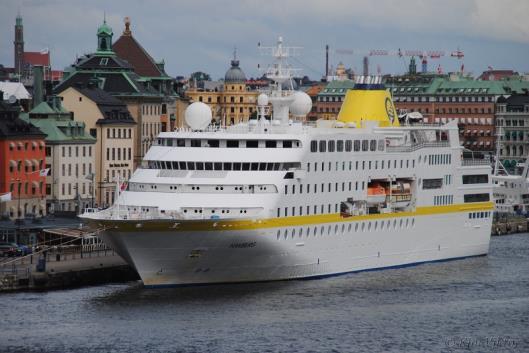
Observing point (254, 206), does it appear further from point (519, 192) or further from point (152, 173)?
point (519, 192)

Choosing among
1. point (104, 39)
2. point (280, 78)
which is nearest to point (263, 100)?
point (280, 78)

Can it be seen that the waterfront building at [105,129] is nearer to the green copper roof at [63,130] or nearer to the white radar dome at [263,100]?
the green copper roof at [63,130]

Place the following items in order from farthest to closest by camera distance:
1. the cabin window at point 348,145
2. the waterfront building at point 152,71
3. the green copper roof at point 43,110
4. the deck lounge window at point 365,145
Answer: the waterfront building at point 152,71
the green copper roof at point 43,110
the deck lounge window at point 365,145
the cabin window at point 348,145

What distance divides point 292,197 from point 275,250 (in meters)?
2.91

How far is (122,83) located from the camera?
475 ft

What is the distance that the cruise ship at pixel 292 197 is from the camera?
294 feet

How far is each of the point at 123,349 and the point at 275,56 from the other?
28218 mm

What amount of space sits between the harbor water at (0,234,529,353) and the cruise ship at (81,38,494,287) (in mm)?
1539

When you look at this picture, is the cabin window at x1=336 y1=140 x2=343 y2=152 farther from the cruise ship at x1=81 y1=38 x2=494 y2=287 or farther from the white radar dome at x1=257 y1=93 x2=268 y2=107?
the white radar dome at x1=257 y1=93 x2=268 y2=107

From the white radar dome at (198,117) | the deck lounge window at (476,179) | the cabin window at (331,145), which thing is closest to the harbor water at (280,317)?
the cabin window at (331,145)

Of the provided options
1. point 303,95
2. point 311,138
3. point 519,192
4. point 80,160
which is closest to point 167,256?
point 311,138

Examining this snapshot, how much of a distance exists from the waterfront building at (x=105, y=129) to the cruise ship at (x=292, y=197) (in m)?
30.0

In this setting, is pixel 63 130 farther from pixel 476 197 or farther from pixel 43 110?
pixel 476 197

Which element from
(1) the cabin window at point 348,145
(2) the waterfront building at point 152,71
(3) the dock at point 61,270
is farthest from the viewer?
(2) the waterfront building at point 152,71
